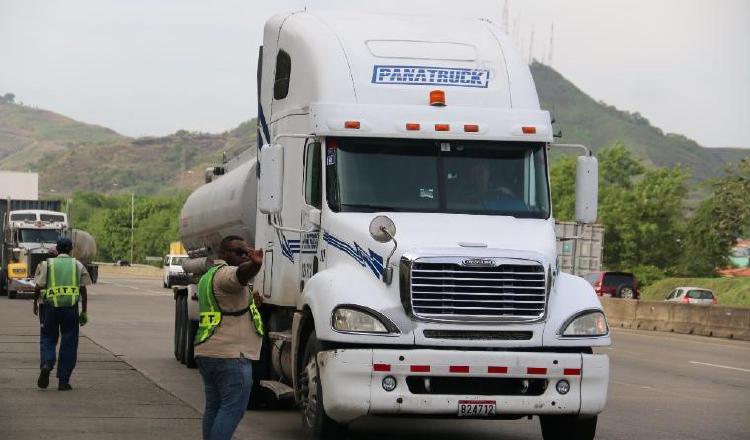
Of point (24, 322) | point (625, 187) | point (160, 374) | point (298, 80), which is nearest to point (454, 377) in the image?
point (298, 80)

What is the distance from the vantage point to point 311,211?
12.3 meters

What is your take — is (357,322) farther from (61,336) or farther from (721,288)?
(721,288)

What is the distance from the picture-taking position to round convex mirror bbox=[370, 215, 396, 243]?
11203mm

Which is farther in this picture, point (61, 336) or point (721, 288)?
point (721, 288)

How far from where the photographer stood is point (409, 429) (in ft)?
45.1

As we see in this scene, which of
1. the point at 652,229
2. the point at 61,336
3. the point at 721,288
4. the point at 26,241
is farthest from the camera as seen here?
the point at 652,229

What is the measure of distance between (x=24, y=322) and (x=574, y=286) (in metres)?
23.5

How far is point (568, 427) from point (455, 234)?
1.89m

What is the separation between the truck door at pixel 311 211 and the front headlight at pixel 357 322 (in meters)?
1.42

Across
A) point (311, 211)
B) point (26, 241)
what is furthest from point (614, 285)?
point (311, 211)

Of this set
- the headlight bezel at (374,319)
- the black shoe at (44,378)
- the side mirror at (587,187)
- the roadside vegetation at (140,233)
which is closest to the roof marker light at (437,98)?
the side mirror at (587,187)

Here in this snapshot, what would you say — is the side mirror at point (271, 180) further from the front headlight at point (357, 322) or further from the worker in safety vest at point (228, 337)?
the worker in safety vest at point (228, 337)

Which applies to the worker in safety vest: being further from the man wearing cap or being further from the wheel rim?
the man wearing cap

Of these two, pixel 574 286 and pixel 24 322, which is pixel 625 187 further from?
pixel 574 286
